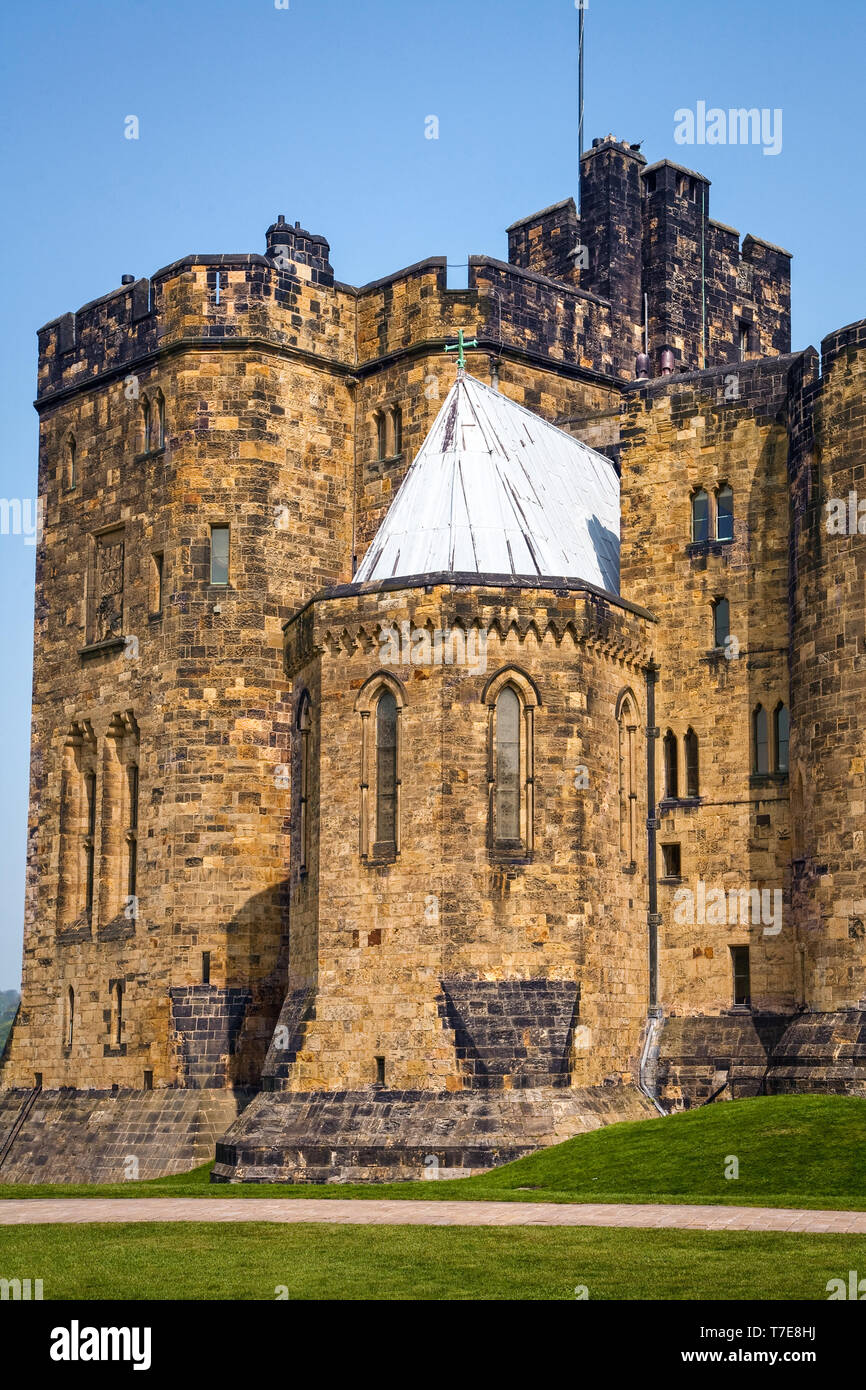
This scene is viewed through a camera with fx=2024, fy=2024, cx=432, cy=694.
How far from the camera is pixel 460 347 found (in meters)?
41.4

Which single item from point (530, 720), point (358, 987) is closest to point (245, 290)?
point (530, 720)

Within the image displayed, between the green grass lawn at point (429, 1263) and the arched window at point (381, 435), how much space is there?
83.8 ft

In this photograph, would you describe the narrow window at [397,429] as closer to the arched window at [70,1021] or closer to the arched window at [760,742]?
the arched window at [760,742]

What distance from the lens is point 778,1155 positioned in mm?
28812

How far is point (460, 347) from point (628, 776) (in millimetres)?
9669

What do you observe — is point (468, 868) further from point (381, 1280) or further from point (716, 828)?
point (381, 1280)

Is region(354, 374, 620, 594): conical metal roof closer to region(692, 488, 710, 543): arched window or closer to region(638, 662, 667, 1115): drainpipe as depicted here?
region(692, 488, 710, 543): arched window

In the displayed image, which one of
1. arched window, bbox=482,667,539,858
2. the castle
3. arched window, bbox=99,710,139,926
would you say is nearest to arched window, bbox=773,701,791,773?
the castle

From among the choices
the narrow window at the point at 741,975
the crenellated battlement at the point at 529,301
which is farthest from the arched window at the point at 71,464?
the narrow window at the point at 741,975

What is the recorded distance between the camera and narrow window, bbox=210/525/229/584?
44588mm

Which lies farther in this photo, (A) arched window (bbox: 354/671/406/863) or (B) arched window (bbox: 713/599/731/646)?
(B) arched window (bbox: 713/599/731/646)

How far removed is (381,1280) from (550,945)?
16.6m
